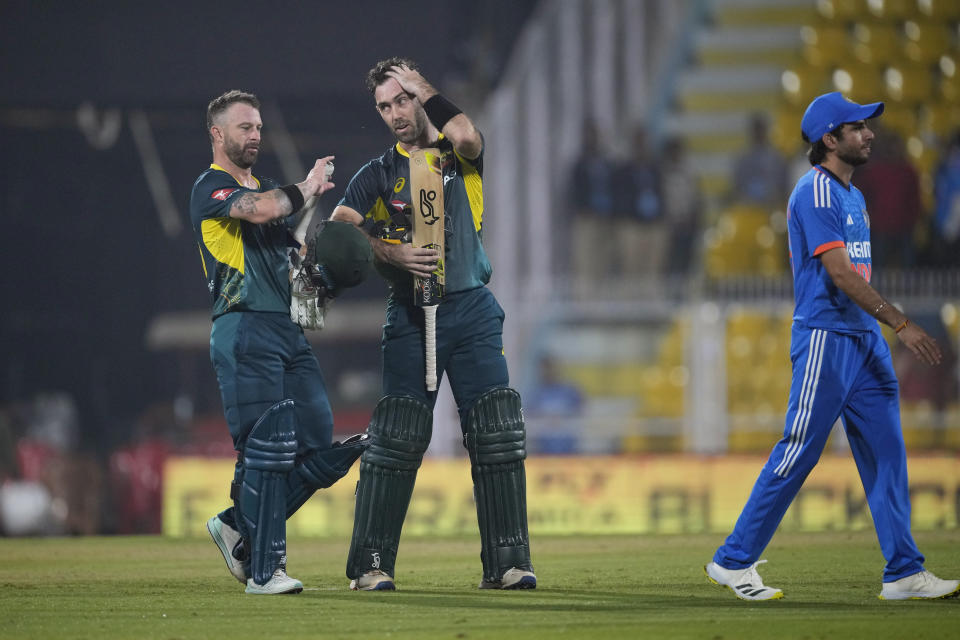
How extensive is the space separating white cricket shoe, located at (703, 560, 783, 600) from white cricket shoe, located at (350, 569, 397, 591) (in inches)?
58.4

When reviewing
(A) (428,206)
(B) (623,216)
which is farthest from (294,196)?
(B) (623,216)

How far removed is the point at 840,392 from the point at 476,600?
1755mm

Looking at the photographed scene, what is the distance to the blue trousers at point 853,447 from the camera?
20.6ft

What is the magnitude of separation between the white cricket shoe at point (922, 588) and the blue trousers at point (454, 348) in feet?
6.30

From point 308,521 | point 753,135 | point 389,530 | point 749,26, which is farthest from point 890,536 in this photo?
point 749,26

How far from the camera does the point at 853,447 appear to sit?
6.41m

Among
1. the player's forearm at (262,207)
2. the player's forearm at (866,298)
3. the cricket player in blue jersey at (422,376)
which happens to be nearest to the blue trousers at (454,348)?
the cricket player in blue jersey at (422,376)

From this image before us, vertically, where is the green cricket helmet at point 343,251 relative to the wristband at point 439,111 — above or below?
below

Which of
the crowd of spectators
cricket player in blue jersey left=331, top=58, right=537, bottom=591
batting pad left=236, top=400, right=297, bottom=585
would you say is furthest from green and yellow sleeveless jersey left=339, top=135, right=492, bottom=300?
the crowd of spectators

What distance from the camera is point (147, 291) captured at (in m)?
→ 21.4

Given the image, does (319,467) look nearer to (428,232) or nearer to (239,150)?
(428,232)

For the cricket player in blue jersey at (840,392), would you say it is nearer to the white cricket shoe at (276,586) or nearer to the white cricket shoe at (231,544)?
the white cricket shoe at (276,586)

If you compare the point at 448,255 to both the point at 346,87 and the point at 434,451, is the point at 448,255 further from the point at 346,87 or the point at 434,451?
the point at 346,87

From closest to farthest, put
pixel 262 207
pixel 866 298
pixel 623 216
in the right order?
pixel 866 298 < pixel 262 207 < pixel 623 216
